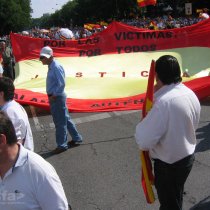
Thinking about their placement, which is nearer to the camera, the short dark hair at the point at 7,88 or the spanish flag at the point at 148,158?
the spanish flag at the point at 148,158

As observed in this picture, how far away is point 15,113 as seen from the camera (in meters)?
3.89

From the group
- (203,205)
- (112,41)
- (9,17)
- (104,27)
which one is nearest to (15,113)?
(203,205)

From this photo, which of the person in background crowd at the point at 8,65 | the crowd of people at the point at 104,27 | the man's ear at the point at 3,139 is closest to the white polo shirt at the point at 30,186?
the man's ear at the point at 3,139

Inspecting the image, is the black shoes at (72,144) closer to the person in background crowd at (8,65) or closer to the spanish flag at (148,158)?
the spanish flag at (148,158)

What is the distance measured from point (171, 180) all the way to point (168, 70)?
908 mm

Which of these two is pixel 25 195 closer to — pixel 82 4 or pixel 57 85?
pixel 57 85

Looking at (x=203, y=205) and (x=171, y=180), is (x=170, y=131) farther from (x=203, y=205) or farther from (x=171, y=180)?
(x=203, y=205)

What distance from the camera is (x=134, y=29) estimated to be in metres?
12.6

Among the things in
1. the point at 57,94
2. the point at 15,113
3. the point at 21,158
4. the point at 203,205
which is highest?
the point at 21,158

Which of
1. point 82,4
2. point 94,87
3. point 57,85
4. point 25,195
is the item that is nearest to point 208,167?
point 57,85

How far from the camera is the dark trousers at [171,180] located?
3.70m

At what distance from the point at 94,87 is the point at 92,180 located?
5.35 meters

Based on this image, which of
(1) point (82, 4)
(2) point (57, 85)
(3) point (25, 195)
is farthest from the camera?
(1) point (82, 4)

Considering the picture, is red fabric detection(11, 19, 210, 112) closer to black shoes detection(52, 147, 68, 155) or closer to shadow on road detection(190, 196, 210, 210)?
black shoes detection(52, 147, 68, 155)
